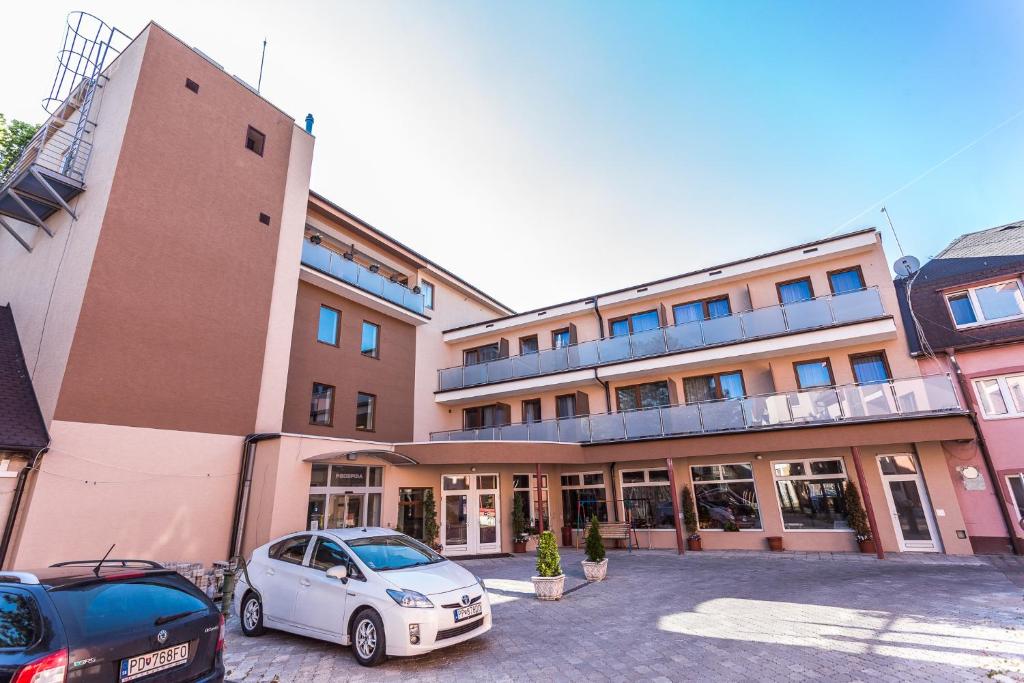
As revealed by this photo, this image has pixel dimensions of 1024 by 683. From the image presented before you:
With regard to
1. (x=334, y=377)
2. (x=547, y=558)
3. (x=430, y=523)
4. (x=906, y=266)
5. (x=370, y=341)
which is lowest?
(x=547, y=558)

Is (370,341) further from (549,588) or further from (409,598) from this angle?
(409,598)

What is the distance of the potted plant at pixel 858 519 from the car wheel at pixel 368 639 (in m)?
13.1

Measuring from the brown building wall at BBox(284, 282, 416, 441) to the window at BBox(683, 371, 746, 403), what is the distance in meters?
10.6

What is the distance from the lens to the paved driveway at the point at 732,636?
212 inches

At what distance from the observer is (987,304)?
44.6 feet

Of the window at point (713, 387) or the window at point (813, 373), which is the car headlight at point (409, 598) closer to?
the window at point (713, 387)

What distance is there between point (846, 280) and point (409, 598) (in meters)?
15.9

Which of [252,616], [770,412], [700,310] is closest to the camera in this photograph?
[252,616]

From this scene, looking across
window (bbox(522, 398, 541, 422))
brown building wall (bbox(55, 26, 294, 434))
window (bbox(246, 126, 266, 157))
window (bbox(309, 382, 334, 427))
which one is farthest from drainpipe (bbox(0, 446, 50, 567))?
window (bbox(522, 398, 541, 422))

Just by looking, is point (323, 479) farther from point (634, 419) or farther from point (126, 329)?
point (634, 419)

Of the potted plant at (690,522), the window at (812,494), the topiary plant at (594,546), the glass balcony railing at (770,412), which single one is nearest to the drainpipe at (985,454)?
the glass balcony railing at (770,412)

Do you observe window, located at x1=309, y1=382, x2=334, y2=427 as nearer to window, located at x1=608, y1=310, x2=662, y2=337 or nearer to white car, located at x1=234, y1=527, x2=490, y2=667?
white car, located at x1=234, y1=527, x2=490, y2=667

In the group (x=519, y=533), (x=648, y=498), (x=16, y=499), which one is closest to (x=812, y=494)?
(x=648, y=498)

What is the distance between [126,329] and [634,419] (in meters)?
14.0
